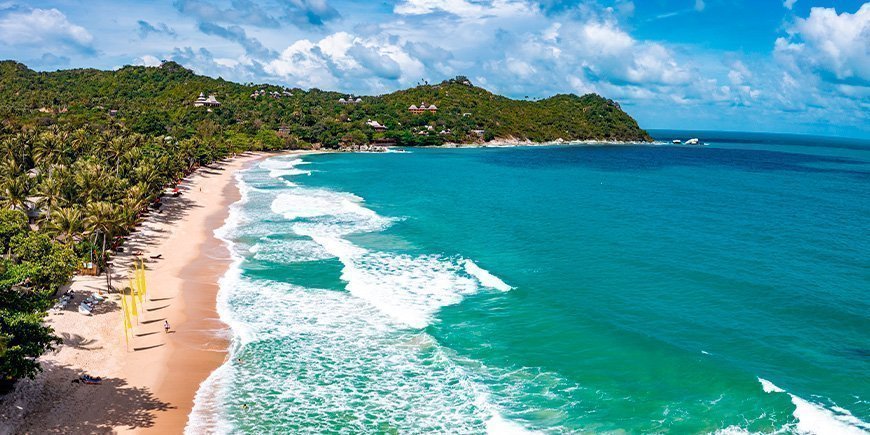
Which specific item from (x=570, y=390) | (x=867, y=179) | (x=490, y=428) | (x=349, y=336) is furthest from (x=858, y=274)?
(x=867, y=179)

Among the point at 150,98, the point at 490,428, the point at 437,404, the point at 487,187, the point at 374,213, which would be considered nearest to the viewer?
the point at 490,428

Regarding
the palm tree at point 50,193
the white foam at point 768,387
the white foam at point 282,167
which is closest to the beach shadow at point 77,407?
the palm tree at point 50,193

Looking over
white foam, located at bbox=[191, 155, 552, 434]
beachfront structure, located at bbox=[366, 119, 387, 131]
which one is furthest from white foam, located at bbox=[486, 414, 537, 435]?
beachfront structure, located at bbox=[366, 119, 387, 131]

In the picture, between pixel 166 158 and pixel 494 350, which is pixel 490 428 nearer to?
pixel 494 350

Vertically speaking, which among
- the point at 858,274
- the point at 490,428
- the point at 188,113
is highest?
the point at 188,113

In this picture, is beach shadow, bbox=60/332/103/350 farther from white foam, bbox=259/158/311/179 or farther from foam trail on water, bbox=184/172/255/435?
white foam, bbox=259/158/311/179
